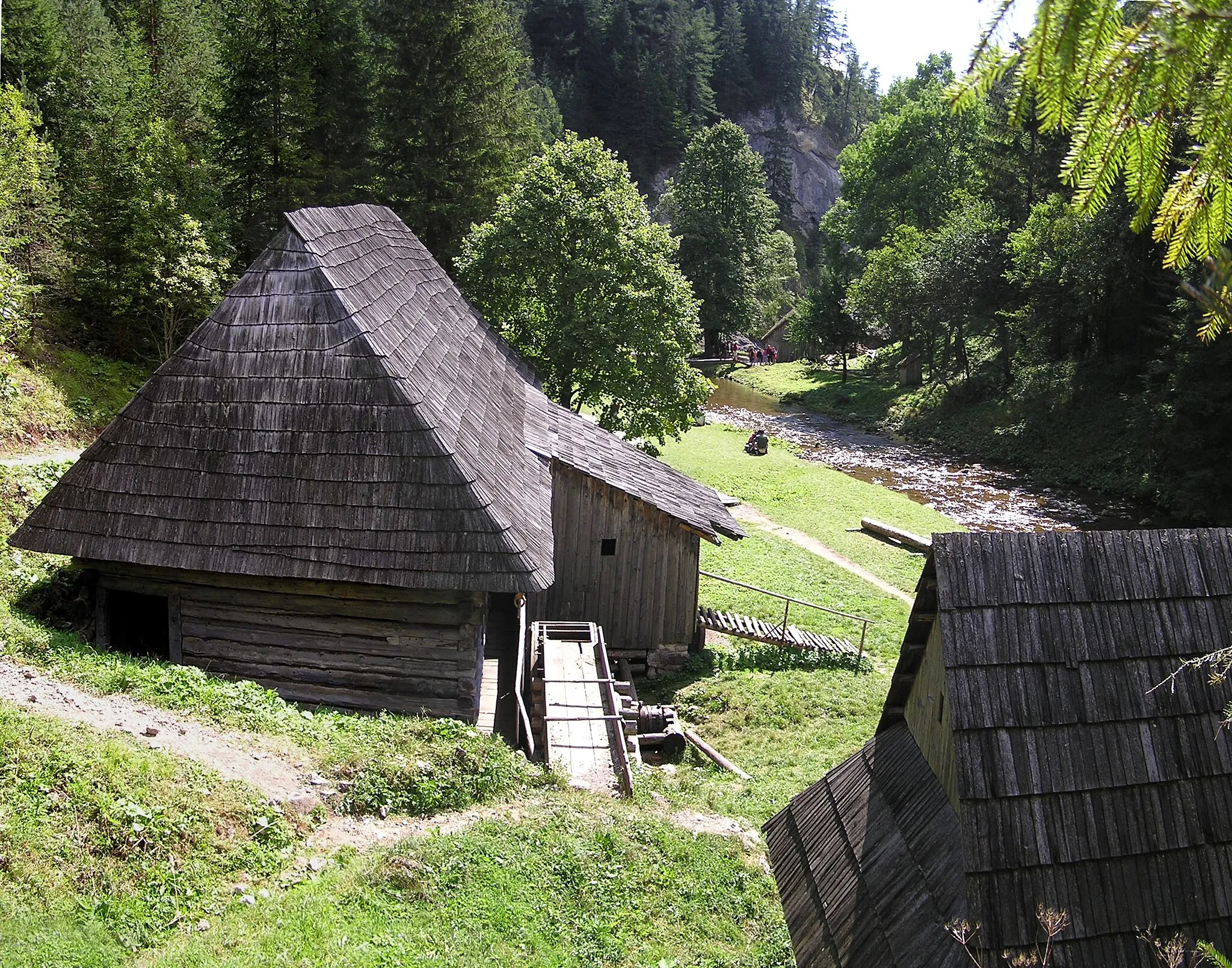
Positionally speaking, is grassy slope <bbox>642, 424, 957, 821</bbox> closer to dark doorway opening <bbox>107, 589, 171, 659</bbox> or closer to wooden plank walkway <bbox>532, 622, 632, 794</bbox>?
wooden plank walkway <bbox>532, 622, 632, 794</bbox>

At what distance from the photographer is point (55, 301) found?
22859 mm

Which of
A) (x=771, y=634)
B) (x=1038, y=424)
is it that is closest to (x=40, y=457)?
(x=771, y=634)

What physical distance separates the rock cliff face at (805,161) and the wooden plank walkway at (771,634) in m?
80.7

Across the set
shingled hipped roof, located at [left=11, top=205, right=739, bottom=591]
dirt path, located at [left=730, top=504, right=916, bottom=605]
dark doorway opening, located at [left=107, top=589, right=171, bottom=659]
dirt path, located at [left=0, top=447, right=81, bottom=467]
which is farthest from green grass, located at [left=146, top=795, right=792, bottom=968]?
dirt path, located at [left=730, top=504, right=916, bottom=605]

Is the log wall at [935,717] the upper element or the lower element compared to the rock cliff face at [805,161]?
lower

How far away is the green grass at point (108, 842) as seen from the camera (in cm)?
652

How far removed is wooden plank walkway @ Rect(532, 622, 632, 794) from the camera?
36.7ft

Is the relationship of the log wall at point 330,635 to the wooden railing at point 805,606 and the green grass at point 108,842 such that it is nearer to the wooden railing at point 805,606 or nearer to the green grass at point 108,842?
the green grass at point 108,842

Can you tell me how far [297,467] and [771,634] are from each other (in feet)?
32.3

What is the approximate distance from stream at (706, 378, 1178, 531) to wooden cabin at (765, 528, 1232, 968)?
22021mm

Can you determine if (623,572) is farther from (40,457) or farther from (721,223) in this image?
(721,223)

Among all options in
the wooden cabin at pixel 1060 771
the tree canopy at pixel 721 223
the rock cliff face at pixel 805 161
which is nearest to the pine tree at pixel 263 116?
the wooden cabin at pixel 1060 771

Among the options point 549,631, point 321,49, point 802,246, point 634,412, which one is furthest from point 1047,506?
point 802,246

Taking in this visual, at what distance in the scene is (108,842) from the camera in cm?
727
